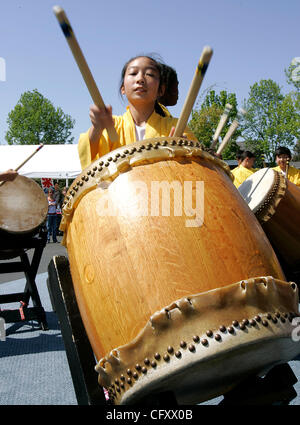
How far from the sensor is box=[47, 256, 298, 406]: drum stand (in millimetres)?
1118

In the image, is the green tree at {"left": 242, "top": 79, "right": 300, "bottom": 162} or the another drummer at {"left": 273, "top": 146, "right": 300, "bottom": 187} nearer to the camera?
the another drummer at {"left": 273, "top": 146, "right": 300, "bottom": 187}

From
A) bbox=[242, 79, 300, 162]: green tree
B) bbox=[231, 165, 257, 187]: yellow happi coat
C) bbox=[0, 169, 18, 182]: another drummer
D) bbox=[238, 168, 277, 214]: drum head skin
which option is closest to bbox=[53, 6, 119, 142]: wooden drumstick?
bbox=[238, 168, 277, 214]: drum head skin

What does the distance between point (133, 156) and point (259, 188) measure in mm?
1162

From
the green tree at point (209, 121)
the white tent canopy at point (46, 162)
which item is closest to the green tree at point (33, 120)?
the green tree at point (209, 121)

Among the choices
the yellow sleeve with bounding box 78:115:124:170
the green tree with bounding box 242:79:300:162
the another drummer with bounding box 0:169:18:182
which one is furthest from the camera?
the green tree with bounding box 242:79:300:162

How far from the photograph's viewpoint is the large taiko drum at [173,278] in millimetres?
946

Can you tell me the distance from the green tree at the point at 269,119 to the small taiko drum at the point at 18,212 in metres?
16.4

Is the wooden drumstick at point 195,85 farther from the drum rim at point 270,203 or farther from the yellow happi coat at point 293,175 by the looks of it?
the yellow happi coat at point 293,175

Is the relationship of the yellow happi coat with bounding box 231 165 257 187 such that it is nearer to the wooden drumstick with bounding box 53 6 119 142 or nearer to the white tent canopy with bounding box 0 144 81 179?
the wooden drumstick with bounding box 53 6 119 142

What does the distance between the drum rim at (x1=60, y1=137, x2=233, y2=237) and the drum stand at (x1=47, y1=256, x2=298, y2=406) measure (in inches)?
13.2

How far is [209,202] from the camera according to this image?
3.67 ft

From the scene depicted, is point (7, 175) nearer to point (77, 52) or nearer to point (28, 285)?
point (28, 285)

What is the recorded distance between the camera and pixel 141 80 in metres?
1.55
